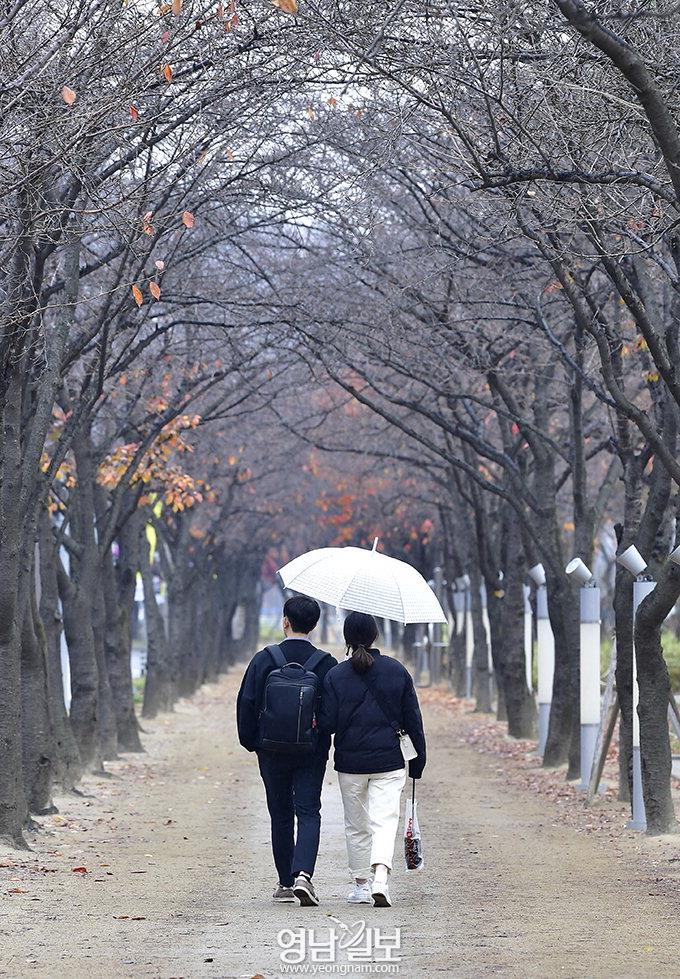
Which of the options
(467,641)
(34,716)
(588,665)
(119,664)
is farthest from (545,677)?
(467,641)

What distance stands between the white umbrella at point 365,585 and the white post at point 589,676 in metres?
6.84

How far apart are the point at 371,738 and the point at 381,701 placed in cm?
22

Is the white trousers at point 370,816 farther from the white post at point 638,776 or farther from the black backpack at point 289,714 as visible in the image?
the white post at point 638,776

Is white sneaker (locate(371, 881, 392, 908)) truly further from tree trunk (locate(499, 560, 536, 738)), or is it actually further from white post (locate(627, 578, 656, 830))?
tree trunk (locate(499, 560, 536, 738))

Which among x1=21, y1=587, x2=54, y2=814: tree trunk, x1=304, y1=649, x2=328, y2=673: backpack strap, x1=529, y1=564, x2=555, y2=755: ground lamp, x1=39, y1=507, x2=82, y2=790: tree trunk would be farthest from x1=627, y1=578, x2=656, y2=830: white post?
x1=529, y1=564, x2=555, y2=755: ground lamp

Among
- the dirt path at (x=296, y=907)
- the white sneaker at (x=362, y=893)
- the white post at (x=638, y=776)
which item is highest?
the white post at (x=638, y=776)

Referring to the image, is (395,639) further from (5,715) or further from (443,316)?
(5,715)

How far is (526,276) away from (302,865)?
8947 mm

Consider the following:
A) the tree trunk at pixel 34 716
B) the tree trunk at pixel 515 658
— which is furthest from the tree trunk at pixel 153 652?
the tree trunk at pixel 34 716

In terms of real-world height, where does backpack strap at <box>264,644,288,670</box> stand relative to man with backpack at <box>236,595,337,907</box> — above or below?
above

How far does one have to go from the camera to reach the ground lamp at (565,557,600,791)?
16.5 metres

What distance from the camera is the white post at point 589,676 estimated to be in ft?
54.2

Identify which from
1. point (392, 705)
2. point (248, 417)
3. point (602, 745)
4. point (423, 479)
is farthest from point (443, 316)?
point (423, 479)

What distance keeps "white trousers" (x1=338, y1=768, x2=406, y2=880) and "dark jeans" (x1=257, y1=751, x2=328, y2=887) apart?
0.18m
